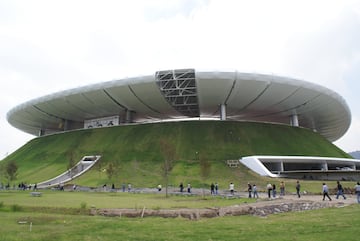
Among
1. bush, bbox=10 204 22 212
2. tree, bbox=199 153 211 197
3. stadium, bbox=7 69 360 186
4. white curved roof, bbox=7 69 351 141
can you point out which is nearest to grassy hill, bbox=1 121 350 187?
tree, bbox=199 153 211 197

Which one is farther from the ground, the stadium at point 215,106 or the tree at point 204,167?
the stadium at point 215,106

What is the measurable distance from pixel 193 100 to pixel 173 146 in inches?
501

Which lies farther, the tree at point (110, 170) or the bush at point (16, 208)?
the tree at point (110, 170)

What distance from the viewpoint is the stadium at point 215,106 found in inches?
1512

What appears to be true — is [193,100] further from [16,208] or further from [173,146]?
[16,208]

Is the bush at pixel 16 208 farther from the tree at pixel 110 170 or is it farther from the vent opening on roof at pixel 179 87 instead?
the vent opening on roof at pixel 179 87

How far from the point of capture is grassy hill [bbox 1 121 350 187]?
1420 inches

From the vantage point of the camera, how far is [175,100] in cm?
4697

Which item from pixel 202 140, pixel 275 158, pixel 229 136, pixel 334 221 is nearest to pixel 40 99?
pixel 202 140

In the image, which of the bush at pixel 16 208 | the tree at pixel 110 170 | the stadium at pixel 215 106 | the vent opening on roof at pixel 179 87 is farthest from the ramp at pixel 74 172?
the bush at pixel 16 208

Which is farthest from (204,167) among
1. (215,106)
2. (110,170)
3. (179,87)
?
(215,106)

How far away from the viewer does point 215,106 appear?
164 ft

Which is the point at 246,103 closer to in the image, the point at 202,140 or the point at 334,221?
the point at 202,140

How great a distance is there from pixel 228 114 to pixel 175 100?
1303 centimetres
